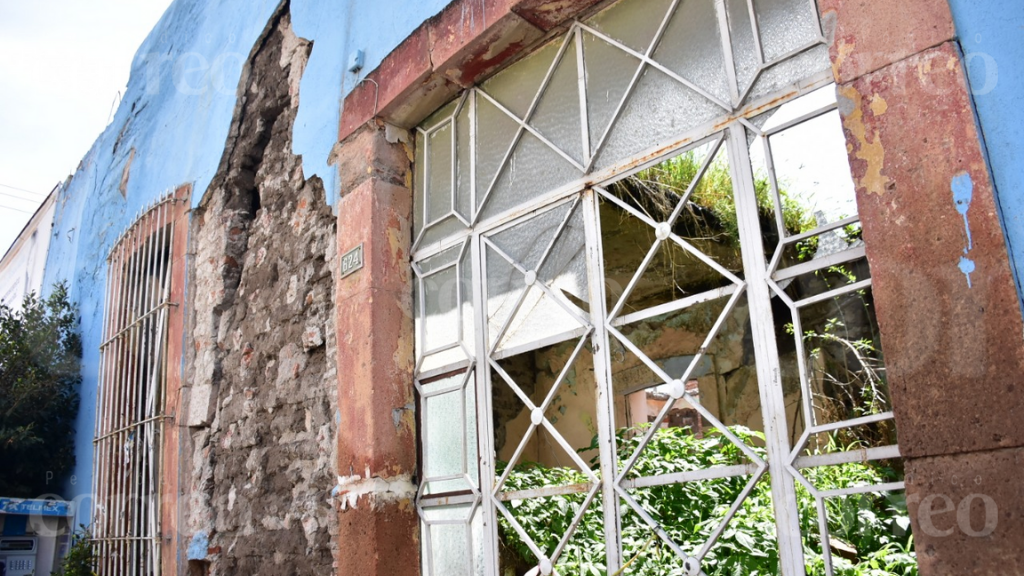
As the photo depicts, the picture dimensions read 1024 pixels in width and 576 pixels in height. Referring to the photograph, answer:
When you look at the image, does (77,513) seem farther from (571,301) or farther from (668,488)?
(571,301)

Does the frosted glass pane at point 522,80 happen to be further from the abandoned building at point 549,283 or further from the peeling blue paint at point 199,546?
the peeling blue paint at point 199,546

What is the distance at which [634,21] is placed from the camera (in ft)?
9.97

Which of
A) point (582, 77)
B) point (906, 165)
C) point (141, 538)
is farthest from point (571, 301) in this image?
point (141, 538)

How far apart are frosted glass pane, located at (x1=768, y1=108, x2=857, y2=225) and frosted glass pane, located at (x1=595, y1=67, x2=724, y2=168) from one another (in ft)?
0.97

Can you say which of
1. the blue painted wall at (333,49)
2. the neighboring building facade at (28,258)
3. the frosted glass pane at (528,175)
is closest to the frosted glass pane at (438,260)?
the frosted glass pane at (528,175)

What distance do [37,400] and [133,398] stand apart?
63.7 inches

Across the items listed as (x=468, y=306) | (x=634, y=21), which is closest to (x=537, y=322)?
(x=468, y=306)

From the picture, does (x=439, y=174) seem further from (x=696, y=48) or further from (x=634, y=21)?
(x=696, y=48)

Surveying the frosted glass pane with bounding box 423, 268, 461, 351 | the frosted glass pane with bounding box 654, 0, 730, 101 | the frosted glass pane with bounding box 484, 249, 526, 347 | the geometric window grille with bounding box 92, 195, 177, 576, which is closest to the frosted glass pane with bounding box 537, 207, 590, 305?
the frosted glass pane with bounding box 484, 249, 526, 347

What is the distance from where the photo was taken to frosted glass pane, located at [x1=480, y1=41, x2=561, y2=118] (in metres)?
3.39

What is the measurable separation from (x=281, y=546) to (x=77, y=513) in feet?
10.8

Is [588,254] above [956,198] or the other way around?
above

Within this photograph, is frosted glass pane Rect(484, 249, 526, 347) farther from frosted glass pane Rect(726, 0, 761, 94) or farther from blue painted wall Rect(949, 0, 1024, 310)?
blue painted wall Rect(949, 0, 1024, 310)

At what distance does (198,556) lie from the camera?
4559 millimetres
